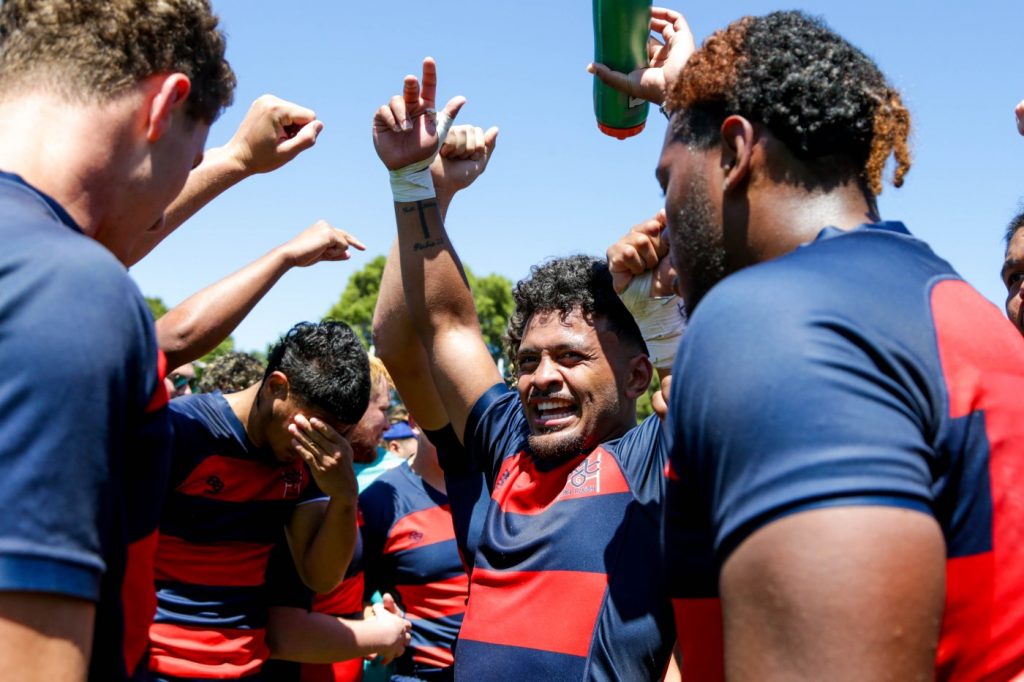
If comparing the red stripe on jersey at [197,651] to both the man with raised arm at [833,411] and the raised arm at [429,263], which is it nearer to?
the raised arm at [429,263]

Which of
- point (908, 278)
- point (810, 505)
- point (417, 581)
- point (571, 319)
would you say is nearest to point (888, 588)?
point (810, 505)

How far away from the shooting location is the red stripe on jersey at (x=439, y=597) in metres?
4.88

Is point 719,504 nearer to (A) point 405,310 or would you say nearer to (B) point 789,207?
(B) point 789,207

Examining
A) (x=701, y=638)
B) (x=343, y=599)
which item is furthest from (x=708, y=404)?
(x=343, y=599)

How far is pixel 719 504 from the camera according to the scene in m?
1.39

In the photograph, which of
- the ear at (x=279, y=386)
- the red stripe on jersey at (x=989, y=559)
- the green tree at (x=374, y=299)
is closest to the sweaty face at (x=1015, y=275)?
the red stripe on jersey at (x=989, y=559)

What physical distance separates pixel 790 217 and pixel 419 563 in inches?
142

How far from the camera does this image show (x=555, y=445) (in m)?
3.05

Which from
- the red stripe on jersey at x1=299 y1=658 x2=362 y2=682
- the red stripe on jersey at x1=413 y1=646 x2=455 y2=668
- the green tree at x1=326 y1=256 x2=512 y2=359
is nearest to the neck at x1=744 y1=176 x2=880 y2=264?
Answer: the red stripe on jersey at x1=413 y1=646 x2=455 y2=668

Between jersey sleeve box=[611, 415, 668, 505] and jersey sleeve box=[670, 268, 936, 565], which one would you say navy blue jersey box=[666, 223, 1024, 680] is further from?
jersey sleeve box=[611, 415, 668, 505]

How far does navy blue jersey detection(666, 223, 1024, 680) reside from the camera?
1.29 metres

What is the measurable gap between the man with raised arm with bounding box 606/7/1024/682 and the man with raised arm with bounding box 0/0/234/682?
2.75ft

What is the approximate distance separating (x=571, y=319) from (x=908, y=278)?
6.31 ft

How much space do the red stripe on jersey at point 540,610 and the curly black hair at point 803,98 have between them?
139 centimetres
